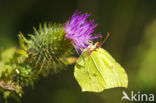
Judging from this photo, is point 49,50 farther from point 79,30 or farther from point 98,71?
point 98,71

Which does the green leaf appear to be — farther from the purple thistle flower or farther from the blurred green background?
the blurred green background

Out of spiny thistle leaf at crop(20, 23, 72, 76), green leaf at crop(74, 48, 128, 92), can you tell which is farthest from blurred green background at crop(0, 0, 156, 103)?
green leaf at crop(74, 48, 128, 92)

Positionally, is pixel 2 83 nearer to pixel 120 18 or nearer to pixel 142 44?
pixel 142 44

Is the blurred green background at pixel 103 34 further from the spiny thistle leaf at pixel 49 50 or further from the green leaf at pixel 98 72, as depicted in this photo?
the green leaf at pixel 98 72

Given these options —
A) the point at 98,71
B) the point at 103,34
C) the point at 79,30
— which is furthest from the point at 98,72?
the point at 103,34

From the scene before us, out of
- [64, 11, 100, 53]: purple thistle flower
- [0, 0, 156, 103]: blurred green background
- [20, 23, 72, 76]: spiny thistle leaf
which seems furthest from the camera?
[0, 0, 156, 103]: blurred green background

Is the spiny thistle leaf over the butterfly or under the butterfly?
over
